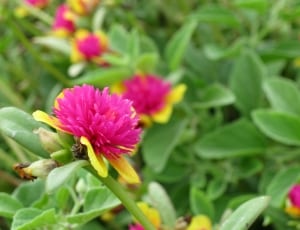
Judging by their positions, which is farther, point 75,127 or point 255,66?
point 255,66

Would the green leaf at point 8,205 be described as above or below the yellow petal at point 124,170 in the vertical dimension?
below

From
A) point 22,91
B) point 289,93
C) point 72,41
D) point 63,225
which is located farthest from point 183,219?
point 22,91

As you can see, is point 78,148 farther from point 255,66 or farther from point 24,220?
point 255,66

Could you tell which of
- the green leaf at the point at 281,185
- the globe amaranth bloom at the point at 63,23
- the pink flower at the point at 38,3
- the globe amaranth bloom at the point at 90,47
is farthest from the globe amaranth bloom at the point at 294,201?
the pink flower at the point at 38,3

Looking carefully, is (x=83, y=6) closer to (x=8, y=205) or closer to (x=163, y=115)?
(x=163, y=115)

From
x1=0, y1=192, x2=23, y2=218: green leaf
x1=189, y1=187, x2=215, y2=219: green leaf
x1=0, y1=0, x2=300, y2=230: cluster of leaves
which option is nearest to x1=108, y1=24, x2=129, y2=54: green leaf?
x1=0, y1=0, x2=300, y2=230: cluster of leaves

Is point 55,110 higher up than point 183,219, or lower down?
higher up

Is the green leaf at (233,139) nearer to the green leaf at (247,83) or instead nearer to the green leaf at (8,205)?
the green leaf at (247,83)
